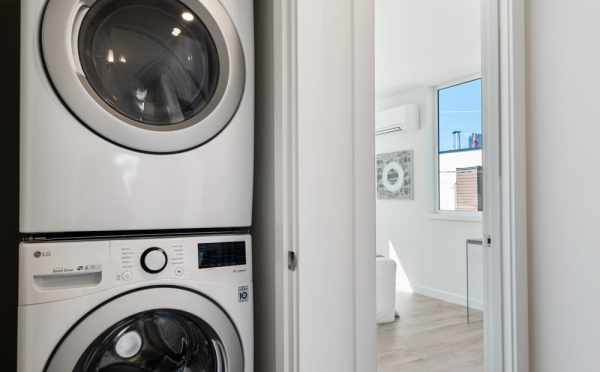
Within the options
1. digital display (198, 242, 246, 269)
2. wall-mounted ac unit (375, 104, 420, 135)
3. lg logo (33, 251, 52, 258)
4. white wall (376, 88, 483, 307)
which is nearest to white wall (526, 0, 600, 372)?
digital display (198, 242, 246, 269)

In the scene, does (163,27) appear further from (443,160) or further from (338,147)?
(443,160)

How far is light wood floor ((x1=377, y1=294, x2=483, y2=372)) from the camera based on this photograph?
2.45m

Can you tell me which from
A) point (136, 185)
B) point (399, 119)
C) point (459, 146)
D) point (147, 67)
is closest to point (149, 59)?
point (147, 67)

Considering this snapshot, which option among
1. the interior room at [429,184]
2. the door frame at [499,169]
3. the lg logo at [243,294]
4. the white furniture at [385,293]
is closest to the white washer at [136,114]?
the lg logo at [243,294]

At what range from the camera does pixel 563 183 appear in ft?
4.86

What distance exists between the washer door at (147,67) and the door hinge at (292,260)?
39cm

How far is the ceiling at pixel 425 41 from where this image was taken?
2.67 m

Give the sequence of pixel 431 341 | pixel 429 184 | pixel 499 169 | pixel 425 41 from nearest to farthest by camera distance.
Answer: pixel 499 169 → pixel 431 341 → pixel 425 41 → pixel 429 184

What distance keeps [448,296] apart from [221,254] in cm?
364

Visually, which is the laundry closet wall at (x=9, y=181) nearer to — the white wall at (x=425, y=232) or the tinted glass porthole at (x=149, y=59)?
the tinted glass porthole at (x=149, y=59)

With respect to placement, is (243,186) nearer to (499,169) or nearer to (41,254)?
(41,254)

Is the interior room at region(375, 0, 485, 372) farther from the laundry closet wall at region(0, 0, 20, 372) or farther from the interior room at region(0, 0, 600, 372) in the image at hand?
the laundry closet wall at region(0, 0, 20, 372)

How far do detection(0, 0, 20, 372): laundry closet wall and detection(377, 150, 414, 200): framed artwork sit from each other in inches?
158

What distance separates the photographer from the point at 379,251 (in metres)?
5.09
